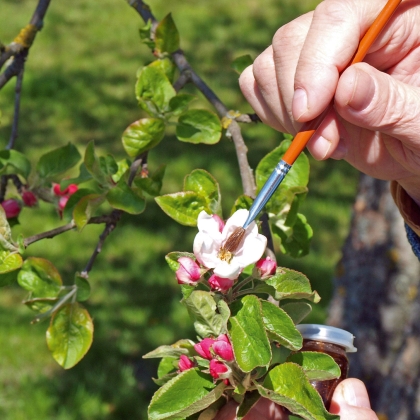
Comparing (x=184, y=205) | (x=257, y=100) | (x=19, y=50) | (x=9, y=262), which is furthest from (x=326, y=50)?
(x=19, y=50)

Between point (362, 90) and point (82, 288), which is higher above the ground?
point (362, 90)

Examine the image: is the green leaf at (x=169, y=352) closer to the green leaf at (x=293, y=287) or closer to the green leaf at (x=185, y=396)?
the green leaf at (x=185, y=396)

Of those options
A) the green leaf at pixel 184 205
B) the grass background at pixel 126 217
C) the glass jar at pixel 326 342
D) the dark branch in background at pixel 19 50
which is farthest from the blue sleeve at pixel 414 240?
the grass background at pixel 126 217

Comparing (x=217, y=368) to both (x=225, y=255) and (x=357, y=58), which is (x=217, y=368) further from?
(x=357, y=58)

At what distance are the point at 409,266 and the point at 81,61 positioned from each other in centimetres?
326

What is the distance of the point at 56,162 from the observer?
154 cm

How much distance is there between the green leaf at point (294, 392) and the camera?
3.05 feet

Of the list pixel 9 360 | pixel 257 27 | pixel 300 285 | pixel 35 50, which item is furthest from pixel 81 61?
pixel 300 285

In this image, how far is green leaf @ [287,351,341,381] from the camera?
103 centimetres

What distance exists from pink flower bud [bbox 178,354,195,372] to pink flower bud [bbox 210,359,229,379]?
0.09 metres

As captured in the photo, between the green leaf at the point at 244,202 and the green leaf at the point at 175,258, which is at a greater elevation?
the green leaf at the point at 244,202

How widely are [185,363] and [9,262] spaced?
0.40 meters

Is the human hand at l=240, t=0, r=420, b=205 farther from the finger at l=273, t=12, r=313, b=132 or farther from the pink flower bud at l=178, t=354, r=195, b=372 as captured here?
the pink flower bud at l=178, t=354, r=195, b=372

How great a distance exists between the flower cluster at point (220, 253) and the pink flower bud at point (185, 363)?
0.15 meters
